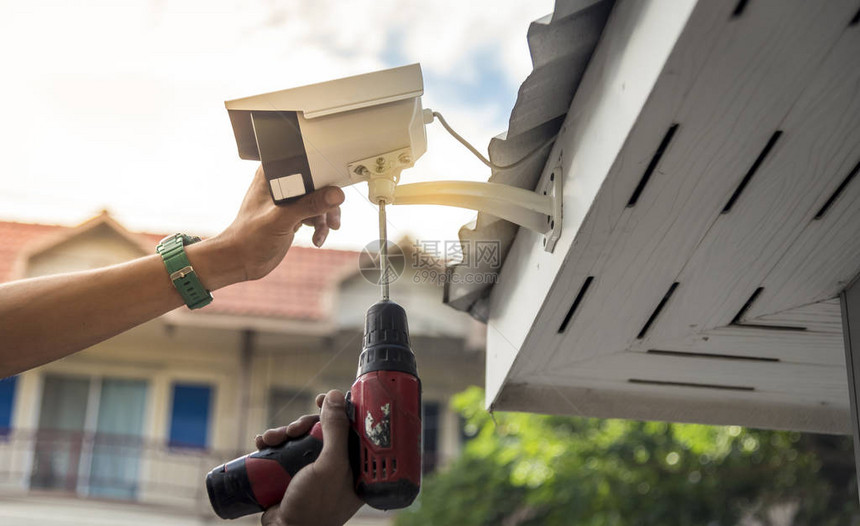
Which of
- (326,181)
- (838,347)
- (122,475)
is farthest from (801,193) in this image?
(122,475)

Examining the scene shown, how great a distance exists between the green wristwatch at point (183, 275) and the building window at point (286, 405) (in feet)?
28.1

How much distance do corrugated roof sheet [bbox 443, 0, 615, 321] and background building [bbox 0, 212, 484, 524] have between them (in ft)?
24.3

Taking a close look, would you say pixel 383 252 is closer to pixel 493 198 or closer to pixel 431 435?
pixel 493 198

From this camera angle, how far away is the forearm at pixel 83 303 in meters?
1.48

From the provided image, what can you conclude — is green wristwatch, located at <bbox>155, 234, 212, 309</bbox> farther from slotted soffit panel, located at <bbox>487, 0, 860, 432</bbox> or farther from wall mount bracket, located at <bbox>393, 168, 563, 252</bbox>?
slotted soffit panel, located at <bbox>487, 0, 860, 432</bbox>

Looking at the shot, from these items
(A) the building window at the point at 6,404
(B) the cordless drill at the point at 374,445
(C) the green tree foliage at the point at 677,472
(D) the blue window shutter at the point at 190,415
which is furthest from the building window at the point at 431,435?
(B) the cordless drill at the point at 374,445

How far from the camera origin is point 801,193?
1.29m

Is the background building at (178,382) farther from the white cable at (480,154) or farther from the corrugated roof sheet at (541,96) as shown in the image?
the white cable at (480,154)

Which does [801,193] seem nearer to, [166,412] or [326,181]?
[326,181]

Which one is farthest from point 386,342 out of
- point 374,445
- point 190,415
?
point 190,415

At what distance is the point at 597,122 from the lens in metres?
1.30

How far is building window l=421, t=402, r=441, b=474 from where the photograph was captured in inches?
403

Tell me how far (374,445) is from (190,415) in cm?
954

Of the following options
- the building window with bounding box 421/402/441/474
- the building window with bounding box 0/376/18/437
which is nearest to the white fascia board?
the building window with bounding box 421/402/441/474
